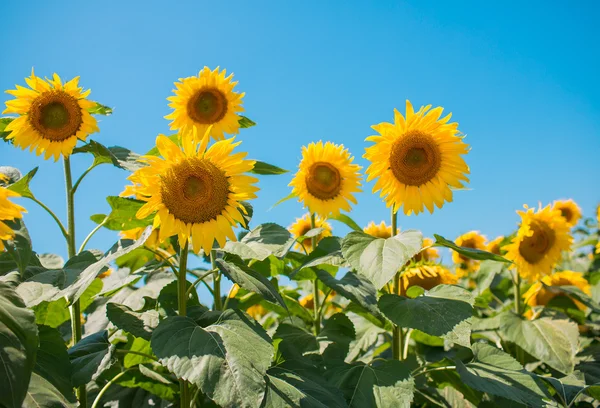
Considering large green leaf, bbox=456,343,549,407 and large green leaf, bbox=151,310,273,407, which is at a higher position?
large green leaf, bbox=456,343,549,407

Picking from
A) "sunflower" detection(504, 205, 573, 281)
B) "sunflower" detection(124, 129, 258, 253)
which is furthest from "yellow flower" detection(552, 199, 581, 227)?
"sunflower" detection(124, 129, 258, 253)

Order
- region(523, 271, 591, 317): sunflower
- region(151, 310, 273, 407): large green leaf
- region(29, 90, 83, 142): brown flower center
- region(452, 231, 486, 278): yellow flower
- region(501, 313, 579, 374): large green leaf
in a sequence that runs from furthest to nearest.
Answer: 1. region(452, 231, 486, 278): yellow flower
2. region(523, 271, 591, 317): sunflower
3. region(501, 313, 579, 374): large green leaf
4. region(29, 90, 83, 142): brown flower center
5. region(151, 310, 273, 407): large green leaf

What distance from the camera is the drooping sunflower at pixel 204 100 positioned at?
3.98 metres

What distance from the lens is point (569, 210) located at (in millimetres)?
6656

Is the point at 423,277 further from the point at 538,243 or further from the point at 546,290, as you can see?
the point at 546,290

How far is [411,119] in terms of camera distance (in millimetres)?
3316

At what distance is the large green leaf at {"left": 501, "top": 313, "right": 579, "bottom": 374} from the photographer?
11.5ft

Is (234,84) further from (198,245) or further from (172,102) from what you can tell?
(198,245)

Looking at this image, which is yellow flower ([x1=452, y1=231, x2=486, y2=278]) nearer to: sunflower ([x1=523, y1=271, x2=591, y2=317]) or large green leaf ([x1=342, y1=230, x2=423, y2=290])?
sunflower ([x1=523, y1=271, x2=591, y2=317])

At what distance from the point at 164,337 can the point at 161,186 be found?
2.24 ft

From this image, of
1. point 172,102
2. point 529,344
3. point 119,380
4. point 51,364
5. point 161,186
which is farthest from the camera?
point 172,102

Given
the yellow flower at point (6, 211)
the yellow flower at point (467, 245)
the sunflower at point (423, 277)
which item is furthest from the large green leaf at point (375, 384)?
the yellow flower at point (467, 245)

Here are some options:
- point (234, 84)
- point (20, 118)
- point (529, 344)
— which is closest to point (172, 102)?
point (234, 84)

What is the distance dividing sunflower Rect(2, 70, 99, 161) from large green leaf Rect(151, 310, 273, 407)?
1.58 m
